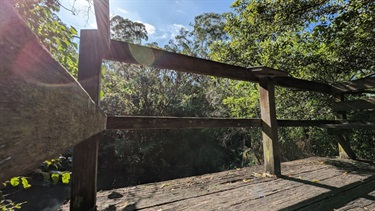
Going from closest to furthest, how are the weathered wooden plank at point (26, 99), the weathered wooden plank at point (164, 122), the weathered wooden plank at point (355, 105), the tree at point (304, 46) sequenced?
1. the weathered wooden plank at point (26, 99)
2. the weathered wooden plank at point (164, 122)
3. the weathered wooden plank at point (355, 105)
4. the tree at point (304, 46)

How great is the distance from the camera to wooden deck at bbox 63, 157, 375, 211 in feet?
5.16

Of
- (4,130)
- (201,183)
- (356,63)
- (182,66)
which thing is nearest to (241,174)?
(201,183)

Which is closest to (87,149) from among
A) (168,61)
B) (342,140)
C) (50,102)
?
(168,61)

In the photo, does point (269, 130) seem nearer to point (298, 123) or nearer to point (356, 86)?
point (298, 123)

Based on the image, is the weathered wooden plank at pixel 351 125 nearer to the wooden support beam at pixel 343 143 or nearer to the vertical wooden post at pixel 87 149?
the wooden support beam at pixel 343 143

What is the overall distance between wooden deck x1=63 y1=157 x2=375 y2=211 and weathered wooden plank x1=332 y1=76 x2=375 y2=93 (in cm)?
124

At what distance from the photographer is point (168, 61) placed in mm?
1804

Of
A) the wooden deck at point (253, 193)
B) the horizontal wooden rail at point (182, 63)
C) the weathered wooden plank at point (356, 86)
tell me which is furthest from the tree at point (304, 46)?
the wooden deck at point (253, 193)

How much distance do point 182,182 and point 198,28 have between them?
18.2m

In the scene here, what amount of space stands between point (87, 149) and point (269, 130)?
1.86 metres

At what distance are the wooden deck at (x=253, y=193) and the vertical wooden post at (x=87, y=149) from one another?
0.85 feet

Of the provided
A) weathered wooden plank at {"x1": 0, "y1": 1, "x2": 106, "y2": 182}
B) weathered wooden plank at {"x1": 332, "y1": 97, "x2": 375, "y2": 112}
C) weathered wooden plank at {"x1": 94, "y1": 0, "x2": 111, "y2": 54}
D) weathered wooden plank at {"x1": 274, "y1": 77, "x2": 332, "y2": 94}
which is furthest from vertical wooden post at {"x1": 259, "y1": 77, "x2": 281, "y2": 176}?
weathered wooden plank at {"x1": 0, "y1": 1, "x2": 106, "y2": 182}

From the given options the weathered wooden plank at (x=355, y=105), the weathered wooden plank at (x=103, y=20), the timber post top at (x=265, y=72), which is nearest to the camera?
the weathered wooden plank at (x=103, y=20)

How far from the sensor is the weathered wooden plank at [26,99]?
0.25 metres
